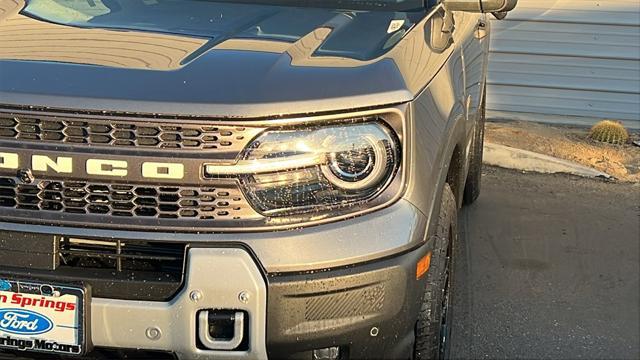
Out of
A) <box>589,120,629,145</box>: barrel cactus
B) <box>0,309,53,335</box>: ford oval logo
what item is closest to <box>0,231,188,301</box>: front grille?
<box>0,309,53,335</box>: ford oval logo

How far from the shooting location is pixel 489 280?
4324mm

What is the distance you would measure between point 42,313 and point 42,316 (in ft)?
0.03

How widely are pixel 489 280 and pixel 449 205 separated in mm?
1541

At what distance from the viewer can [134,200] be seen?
221 centimetres

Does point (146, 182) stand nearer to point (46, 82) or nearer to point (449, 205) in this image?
point (46, 82)

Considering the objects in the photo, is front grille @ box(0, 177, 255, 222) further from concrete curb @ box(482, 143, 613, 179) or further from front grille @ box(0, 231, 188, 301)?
concrete curb @ box(482, 143, 613, 179)

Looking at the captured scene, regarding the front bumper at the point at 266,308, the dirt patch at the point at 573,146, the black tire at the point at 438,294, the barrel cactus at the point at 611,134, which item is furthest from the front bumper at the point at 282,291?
the barrel cactus at the point at 611,134

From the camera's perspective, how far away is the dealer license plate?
7.21ft

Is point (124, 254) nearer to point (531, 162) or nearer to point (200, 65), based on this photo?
point (200, 65)

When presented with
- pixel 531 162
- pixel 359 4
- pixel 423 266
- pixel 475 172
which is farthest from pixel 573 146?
pixel 423 266

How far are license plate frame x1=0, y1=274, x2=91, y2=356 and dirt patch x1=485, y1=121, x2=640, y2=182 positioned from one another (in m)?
5.35

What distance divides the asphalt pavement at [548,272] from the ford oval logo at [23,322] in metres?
1.92

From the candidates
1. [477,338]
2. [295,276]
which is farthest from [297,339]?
[477,338]

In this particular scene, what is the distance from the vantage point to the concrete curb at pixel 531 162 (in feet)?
21.5
